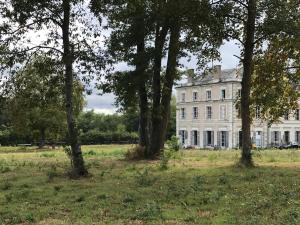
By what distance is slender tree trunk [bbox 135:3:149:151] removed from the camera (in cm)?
2338

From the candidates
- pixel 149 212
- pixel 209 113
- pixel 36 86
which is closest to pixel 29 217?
pixel 149 212

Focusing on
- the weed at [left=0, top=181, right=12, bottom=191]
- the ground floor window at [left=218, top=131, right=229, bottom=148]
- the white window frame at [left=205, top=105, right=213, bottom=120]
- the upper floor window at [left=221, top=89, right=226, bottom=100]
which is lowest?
the weed at [left=0, top=181, right=12, bottom=191]

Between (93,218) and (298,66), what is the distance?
13.5 metres

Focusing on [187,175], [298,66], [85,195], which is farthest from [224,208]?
[298,66]

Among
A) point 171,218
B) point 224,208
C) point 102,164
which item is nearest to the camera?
point 171,218

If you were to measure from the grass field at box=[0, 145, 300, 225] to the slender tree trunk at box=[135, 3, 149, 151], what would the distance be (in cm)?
571

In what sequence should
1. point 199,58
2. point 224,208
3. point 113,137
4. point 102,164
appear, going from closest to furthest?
point 224,208 → point 199,58 → point 102,164 → point 113,137

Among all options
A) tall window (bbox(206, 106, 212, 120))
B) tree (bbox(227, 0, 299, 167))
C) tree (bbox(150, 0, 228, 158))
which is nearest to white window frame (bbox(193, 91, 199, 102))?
tall window (bbox(206, 106, 212, 120))

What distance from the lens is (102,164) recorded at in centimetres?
2277

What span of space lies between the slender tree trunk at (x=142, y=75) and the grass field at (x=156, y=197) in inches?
225

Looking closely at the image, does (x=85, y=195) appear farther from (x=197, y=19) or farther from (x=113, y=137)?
(x=113, y=137)

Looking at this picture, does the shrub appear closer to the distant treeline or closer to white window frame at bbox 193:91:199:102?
the distant treeline

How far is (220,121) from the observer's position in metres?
75.2

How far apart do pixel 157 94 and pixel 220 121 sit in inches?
2006
